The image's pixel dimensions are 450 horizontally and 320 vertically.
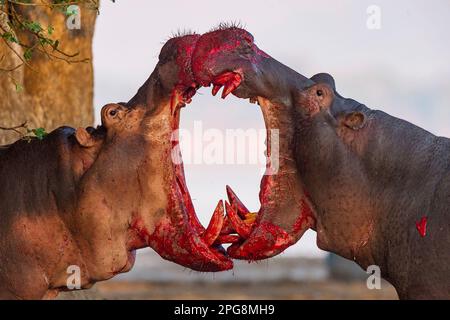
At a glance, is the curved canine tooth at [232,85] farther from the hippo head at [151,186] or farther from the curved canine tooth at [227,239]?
the curved canine tooth at [227,239]

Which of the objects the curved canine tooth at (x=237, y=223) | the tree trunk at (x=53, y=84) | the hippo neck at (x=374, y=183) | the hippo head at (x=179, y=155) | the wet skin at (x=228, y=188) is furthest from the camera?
the tree trunk at (x=53, y=84)

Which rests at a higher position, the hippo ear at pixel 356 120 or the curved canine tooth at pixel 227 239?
the hippo ear at pixel 356 120

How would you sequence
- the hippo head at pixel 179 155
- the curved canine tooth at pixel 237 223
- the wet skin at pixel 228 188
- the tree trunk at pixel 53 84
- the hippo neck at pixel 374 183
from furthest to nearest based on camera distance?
the tree trunk at pixel 53 84, the curved canine tooth at pixel 237 223, the hippo head at pixel 179 155, the wet skin at pixel 228 188, the hippo neck at pixel 374 183

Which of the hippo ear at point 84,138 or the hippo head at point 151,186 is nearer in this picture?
the hippo head at point 151,186

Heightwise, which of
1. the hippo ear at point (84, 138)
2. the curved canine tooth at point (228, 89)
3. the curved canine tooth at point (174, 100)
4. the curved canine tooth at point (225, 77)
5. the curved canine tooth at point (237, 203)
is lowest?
the curved canine tooth at point (237, 203)

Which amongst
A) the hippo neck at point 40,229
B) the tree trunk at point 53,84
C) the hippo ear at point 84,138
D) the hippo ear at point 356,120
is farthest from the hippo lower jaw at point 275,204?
the tree trunk at point 53,84

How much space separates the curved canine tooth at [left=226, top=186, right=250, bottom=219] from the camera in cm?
685

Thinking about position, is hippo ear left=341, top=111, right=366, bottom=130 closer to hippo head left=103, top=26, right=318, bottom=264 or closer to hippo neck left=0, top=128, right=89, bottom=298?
hippo head left=103, top=26, right=318, bottom=264

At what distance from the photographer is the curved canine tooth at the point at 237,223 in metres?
6.78

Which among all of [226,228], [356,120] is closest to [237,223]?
[226,228]

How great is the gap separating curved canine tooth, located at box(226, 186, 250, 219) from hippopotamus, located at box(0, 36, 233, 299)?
0.11 m

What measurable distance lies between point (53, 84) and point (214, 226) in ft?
9.93
